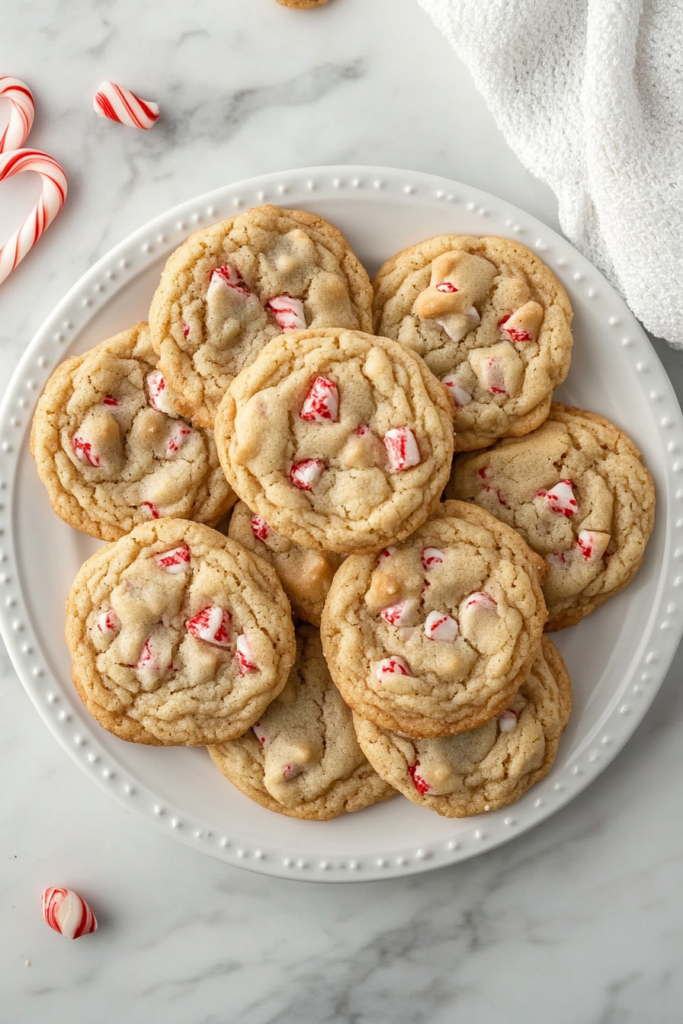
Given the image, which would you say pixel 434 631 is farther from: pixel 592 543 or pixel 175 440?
pixel 175 440

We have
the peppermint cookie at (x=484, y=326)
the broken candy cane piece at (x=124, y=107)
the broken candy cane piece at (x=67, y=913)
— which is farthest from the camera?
the broken candy cane piece at (x=67, y=913)

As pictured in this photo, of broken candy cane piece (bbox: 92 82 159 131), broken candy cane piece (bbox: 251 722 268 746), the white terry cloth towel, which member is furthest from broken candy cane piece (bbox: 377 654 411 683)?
broken candy cane piece (bbox: 92 82 159 131)

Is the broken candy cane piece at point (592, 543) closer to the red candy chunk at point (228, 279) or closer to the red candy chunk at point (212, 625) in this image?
the red candy chunk at point (212, 625)

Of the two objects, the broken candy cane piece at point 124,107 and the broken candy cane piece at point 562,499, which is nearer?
the broken candy cane piece at point 562,499

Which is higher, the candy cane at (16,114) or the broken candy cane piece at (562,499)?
the candy cane at (16,114)

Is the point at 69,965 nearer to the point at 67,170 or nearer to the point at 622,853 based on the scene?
the point at 622,853

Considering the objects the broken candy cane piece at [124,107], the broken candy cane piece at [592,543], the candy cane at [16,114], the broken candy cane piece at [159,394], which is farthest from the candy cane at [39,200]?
the broken candy cane piece at [592,543]

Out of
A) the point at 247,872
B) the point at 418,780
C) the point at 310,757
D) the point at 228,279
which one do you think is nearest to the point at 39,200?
the point at 228,279
